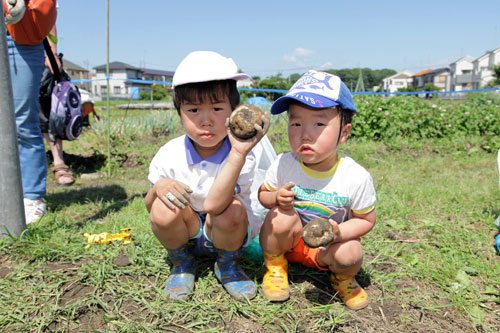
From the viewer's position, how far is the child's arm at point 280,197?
65.0 inches

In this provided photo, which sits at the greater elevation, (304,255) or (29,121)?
(29,121)

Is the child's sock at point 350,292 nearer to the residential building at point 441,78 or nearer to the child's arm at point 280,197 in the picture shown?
the child's arm at point 280,197

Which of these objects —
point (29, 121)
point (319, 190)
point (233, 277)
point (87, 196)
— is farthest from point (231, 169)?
point (87, 196)

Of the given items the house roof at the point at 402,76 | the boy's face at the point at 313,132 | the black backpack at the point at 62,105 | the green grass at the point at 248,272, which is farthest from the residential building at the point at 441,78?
the boy's face at the point at 313,132

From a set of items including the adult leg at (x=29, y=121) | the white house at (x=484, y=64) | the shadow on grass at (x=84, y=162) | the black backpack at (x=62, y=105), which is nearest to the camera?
the adult leg at (x=29, y=121)

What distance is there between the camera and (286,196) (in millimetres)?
1661

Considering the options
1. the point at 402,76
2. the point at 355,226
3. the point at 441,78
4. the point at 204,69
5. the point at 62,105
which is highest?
the point at 402,76

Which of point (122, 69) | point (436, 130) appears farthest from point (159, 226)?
point (122, 69)

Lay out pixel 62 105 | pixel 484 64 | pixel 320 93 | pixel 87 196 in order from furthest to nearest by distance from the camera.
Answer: pixel 484 64, pixel 62 105, pixel 87 196, pixel 320 93

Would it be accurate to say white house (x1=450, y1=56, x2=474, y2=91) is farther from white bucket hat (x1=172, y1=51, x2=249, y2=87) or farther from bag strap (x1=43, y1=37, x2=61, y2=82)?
white bucket hat (x1=172, y1=51, x2=249, y2=87)

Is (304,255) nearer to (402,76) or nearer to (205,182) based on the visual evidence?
(205,182)

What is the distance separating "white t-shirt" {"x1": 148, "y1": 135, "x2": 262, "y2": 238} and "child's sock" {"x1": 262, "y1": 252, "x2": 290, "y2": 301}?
13.0 inches

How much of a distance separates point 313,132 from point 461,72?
96.8m

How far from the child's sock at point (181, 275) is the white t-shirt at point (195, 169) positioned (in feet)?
0.89
